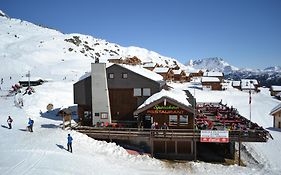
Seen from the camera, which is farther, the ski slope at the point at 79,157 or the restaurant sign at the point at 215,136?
the restaurant sign at the point at 215,136

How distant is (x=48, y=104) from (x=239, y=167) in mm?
29758

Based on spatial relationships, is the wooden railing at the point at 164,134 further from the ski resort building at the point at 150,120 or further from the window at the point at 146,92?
the window at the point at 146,92

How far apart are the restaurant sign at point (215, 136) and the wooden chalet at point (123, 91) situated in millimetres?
8299

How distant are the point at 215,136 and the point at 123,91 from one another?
1223cm

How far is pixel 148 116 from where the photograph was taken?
97.6 feet

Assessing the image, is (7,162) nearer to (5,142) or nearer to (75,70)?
(5,142)

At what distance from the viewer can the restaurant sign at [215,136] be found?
84.2ft

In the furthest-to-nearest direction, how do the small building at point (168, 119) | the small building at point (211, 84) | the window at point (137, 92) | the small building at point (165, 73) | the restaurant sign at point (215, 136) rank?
1. the small building at point (165, 73)
2. the small building at point (211, 84)
3. the window at point (137, 92)
4. the small building at point (168, 119)
5. the restaurant sign at point (215, 136)

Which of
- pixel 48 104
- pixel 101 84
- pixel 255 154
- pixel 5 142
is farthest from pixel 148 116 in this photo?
pixel 48 104

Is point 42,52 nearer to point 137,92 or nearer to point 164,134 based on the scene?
point 137,92

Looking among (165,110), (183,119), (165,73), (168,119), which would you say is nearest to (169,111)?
(165,110)

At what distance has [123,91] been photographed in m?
32.4

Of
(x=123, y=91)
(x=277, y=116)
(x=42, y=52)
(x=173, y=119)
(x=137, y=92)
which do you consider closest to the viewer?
(x=173, y=119)

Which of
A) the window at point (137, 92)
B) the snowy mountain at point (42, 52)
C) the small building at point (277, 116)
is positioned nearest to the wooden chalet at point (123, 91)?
the window at point (137, 92)
